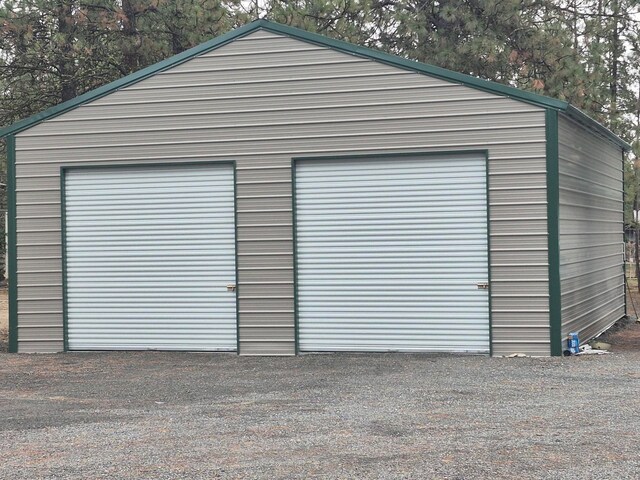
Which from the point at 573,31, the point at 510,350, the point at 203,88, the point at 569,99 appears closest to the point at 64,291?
the point at 203,88

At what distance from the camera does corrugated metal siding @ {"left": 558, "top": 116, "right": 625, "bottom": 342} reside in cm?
1172

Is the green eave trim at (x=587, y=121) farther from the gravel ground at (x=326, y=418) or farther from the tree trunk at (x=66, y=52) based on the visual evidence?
the tree trunk at (x=66, y=52)

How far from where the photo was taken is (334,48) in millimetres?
11766

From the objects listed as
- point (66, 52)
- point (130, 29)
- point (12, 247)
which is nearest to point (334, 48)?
point (12, 247)

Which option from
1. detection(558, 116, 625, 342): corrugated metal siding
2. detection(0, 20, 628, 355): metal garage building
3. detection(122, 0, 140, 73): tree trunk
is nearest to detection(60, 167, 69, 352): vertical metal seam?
detection(0, 20, 628, 355): metal garage building

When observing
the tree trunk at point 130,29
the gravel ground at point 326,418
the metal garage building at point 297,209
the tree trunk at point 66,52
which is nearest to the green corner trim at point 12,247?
the metal garage building at point 297,209

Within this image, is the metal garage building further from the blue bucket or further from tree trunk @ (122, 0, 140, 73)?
tree trunk @ (122, 0, 140, 73)

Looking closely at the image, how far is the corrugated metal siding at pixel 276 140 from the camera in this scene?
1118cm

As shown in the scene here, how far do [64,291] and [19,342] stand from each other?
0.95 meters

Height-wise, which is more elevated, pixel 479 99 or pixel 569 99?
pixel 569 99

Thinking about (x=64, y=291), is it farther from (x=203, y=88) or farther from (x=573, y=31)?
(x=573, y=31)

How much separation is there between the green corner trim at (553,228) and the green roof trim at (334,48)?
294 mm

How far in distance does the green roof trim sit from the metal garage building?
3 centimetres

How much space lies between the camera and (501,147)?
11.2 metres
